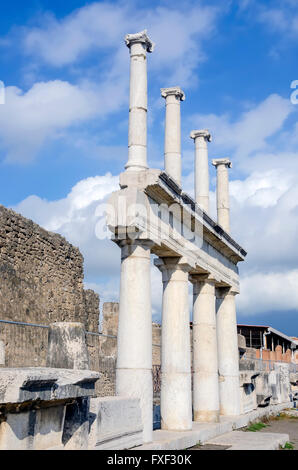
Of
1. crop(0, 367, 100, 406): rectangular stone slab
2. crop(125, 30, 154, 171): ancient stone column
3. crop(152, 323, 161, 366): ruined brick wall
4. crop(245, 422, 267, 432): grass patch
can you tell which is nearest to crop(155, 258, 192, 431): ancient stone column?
crop(125, 30, 154, 171): ancient stone column

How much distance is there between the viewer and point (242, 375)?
15.0 metres

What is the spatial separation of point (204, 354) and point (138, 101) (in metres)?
5.87

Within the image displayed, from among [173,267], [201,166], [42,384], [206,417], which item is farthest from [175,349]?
[42,384]

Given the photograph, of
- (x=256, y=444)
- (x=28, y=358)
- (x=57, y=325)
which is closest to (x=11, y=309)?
(x=28, y=358)

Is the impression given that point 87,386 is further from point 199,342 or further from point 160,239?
point 199,342

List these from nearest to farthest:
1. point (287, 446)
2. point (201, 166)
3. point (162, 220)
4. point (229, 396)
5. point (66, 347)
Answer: point (66, 347)
point (162, 220)
point (287, 446)
point (201, 166)
point (229, 396)

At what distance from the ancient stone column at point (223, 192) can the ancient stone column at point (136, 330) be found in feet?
21.1

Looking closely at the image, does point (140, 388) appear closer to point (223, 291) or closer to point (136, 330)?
point (136, 330)

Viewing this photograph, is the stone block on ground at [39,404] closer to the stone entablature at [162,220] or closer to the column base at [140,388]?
the column base at [140,388]

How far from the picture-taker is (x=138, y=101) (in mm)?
9289

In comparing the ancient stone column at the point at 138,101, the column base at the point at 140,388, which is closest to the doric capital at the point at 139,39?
the ancient stone column at the point at 138,101

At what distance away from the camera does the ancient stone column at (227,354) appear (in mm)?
13430

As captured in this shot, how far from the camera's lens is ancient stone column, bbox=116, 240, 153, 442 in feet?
26.9
